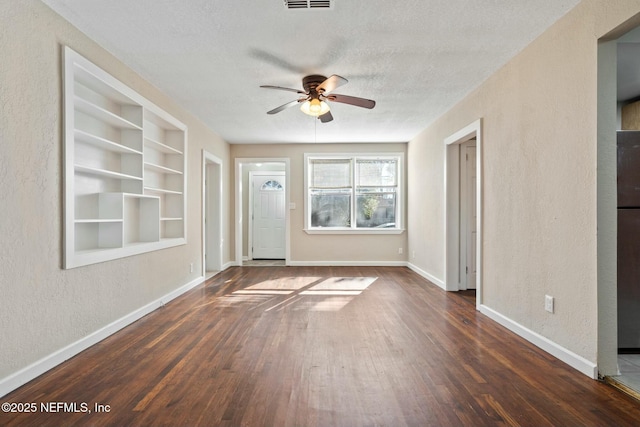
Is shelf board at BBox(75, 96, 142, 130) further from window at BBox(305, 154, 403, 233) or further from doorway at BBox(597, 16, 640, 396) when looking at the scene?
window at BBox(305, 154, 403, 233)

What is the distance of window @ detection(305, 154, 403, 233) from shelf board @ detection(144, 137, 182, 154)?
2.99 m

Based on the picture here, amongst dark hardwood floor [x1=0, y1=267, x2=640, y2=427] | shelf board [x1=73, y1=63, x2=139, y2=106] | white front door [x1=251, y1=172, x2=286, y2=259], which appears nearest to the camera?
dark hardwood floor [x1=0, y1=267, x2=640, y2=427]

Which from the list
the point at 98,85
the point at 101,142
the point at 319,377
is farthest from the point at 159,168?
the point at 319,377

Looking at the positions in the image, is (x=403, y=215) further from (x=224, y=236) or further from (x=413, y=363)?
(x=413, y=363)

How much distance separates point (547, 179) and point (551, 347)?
1.24m

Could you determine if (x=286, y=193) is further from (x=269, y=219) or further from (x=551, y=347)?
(x=551, y=347)

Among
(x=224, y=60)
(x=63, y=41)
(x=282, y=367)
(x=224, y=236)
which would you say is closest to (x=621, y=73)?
(x=224, y=60)

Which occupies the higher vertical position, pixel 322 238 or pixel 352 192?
pixel 352 192

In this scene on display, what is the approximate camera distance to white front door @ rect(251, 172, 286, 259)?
316 inches

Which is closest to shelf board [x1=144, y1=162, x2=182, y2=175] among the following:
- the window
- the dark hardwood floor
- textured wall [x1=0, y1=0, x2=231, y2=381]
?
textured wall [x1=0, y1=0, x2=231, y2=381]

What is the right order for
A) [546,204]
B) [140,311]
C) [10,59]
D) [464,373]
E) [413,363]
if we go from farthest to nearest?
[140,311] < [546,204] < [413,363] < [464,373] < [10,59]

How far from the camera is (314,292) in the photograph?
15.1ft

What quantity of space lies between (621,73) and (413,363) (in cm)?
321

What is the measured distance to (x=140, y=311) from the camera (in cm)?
346
